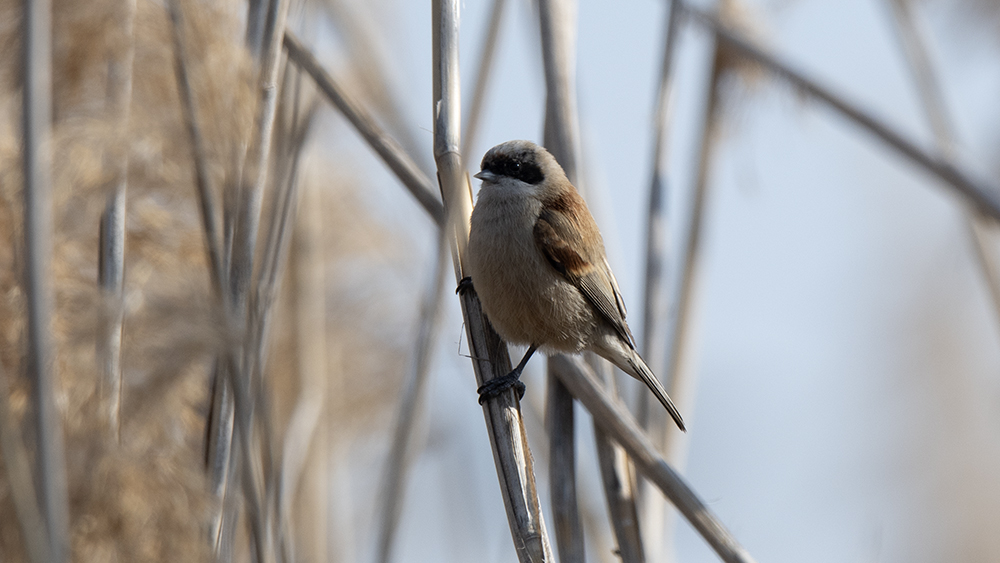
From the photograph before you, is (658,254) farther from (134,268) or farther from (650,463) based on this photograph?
(134,268)

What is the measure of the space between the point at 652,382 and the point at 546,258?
1.72 ft

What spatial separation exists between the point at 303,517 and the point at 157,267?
1.17m

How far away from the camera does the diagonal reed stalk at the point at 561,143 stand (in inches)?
83.2

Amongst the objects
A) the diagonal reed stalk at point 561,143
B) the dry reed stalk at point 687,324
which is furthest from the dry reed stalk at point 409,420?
the dry reed stalk at point 687,324

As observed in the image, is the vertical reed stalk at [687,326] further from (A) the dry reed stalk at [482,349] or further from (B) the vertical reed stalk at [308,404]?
(B) the vertical reed stalk at [308,404]

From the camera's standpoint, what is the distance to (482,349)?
2082 mm

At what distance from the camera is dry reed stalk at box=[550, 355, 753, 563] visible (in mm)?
1849

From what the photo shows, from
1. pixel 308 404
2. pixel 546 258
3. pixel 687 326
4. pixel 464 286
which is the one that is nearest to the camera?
pixel 464 286

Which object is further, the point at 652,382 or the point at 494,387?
the point at 652,382

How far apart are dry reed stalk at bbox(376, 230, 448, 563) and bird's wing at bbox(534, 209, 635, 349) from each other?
72 cm

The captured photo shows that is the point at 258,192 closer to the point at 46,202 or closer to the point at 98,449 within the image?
the point at 46,202

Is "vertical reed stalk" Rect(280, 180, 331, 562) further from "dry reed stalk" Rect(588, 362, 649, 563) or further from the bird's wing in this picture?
"dry reed stalk" Rect(588, 362, 649, 563)

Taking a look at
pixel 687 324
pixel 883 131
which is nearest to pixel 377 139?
pixel 687 324

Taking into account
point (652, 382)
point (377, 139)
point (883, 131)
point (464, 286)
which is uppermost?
point (883, 131)
